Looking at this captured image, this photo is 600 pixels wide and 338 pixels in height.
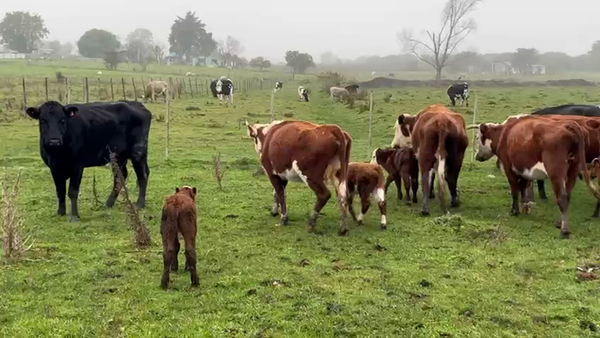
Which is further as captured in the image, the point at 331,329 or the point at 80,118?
the point at 80,118

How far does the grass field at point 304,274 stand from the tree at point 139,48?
8078 cm

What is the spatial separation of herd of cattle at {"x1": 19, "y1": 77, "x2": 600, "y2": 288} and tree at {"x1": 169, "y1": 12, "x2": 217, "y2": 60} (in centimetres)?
10392

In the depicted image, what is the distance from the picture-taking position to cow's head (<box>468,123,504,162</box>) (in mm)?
11844

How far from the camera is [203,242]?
883cm

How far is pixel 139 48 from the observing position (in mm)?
113312

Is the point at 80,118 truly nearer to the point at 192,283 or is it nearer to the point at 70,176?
the point at 70,176

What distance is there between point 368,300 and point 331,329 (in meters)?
0.85

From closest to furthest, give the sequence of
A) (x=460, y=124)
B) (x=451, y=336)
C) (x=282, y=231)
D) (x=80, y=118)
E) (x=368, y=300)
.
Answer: (x=451, y=336)
(x=368, y=300)
(x=282, y=231)
(x=80, y=118)
(x=460, y=124)

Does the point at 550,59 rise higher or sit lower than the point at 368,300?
higher

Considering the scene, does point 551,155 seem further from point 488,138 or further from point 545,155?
point 488,138

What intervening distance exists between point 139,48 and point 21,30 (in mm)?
20516

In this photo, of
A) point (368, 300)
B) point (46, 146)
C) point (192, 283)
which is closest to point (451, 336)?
point (368, 300)

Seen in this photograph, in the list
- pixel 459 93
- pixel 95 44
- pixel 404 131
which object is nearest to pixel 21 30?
pixel 95 44

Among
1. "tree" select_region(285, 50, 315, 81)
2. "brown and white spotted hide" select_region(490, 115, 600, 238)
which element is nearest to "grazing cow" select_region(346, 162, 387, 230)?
"brown and white spotted hide" select_region(490, 115, 600, 238)
